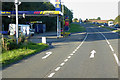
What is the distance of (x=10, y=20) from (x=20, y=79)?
45701mm

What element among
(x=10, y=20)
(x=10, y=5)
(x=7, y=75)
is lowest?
(x=7, y=75)

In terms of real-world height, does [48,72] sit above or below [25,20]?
below

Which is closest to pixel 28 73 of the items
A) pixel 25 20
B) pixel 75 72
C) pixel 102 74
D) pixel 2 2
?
pixel 75 72

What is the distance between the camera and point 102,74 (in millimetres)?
9328

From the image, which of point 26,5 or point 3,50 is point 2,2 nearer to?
point 26,5

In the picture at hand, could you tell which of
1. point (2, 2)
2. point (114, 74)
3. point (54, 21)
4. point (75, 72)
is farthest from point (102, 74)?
point (54, 21)

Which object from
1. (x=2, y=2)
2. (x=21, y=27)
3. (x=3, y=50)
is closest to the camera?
(x=3, y=50)

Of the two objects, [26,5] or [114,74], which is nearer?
[114,74]

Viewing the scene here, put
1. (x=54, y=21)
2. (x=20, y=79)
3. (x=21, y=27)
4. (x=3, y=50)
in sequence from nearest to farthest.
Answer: (x=20, y=79), (x=3, y=50), (x=21, y=27), (x=54, y=21)

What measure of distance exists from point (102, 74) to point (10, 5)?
1797 inches

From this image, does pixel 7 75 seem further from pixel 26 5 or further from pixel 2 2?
pixel 26 5

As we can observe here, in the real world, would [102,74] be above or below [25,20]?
below

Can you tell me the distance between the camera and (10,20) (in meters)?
52.8

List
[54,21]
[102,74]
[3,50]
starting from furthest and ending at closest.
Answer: [54,21]
[3,50]
[102,74]
